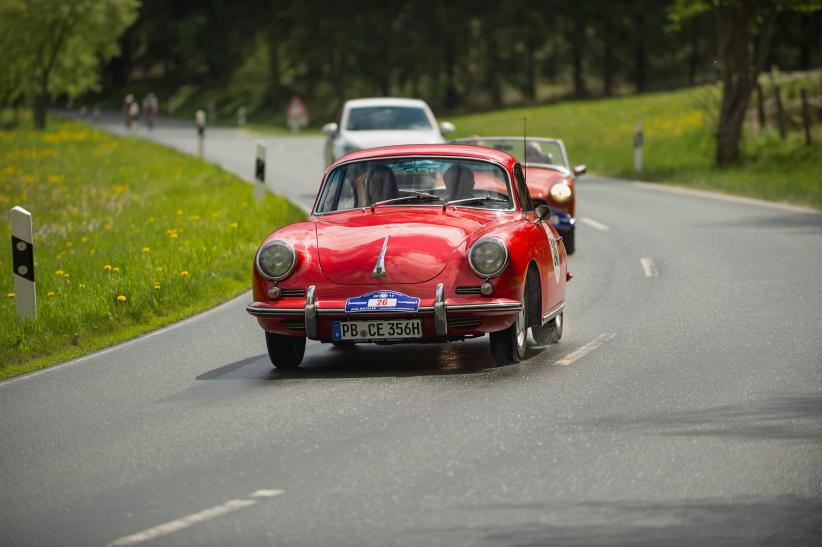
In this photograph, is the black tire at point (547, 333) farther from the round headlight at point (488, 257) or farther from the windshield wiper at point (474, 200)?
the round headlight at point (488, 257)

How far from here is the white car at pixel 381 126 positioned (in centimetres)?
2516

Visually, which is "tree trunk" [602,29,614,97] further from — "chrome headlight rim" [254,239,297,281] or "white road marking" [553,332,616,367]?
"chrome headlight rim" [254,239,297,281]

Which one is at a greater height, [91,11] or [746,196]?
[91,11]

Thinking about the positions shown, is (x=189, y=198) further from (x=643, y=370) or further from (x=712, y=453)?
(x=712, y=453)

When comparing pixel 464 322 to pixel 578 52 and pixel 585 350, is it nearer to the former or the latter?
pixel 585 350

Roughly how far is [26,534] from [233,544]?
34.2 inches

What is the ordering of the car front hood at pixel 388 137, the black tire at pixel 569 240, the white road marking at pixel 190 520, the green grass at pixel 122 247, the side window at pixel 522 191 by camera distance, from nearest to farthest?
the white road marking at pixel 190 520, the side window at pixel 522 191, the green grass at pixel 122 247, the black tire at pixel 569 240, the car front hood at pixel 388 137

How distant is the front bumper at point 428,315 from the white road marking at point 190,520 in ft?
9.95

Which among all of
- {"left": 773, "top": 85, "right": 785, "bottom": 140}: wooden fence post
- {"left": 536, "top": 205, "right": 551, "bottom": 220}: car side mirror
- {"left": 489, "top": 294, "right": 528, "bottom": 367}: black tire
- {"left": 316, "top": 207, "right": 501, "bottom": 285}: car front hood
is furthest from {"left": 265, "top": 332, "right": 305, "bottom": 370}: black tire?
{"left": 773, "top": 85, "right": 785, "bottom": 140}: wooden fence post

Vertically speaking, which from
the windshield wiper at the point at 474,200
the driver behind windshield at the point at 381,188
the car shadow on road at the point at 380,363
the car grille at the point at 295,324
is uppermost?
the driver behind windshield at the point at 381,188

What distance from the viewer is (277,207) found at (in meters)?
21.5

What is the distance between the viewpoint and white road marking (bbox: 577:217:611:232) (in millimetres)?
21281

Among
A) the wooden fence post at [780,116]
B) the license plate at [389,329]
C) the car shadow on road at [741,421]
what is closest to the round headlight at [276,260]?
the license plate at [389,329]

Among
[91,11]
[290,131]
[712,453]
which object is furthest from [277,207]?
[91,11]
